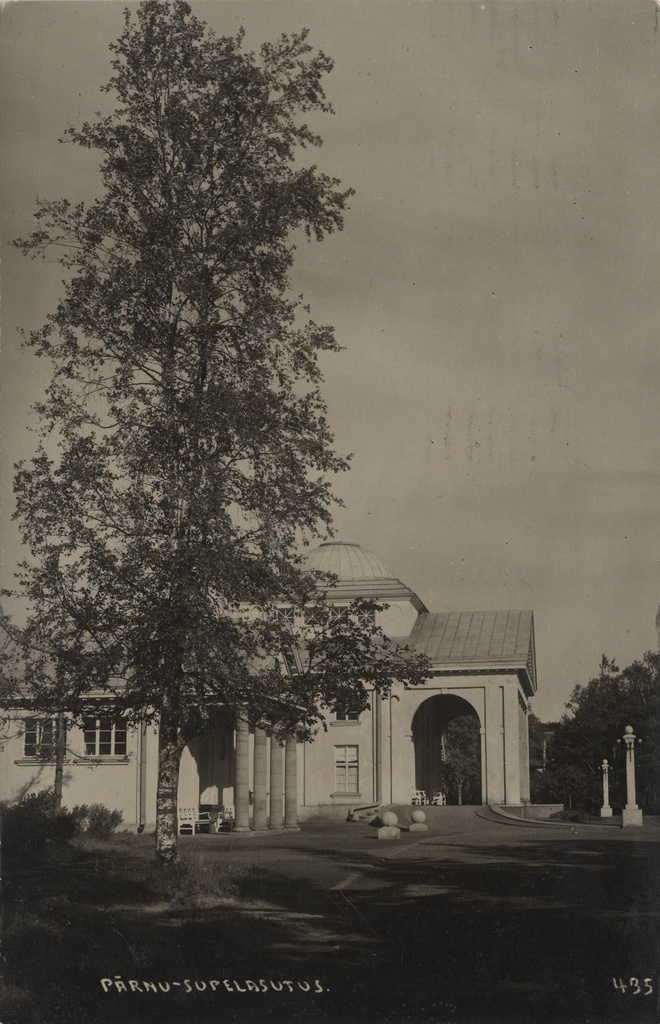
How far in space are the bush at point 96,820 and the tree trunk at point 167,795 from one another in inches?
325

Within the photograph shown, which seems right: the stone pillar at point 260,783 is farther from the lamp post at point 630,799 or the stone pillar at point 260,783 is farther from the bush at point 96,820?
the lamp post at point 630,799

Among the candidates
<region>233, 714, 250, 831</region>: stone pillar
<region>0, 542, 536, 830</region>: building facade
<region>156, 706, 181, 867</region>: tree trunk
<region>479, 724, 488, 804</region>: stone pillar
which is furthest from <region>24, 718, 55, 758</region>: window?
<region>479, 724, 488, 804</region>: stone pillar

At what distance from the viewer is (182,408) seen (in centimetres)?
1581

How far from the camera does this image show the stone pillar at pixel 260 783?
2877 cm

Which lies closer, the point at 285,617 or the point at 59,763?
the point at 285,617

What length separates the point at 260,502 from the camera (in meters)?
16.0

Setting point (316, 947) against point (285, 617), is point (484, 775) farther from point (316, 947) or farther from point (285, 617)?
point (316, 947)

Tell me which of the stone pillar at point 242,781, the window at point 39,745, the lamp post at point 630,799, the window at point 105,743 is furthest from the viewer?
the lamp post at point 630,799

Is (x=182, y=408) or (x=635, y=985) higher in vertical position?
(x=182, y=408)

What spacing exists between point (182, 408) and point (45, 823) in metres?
11.0

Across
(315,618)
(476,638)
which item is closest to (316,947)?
(315,618)

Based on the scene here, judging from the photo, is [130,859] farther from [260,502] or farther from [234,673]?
[260,502]

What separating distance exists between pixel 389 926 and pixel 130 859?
6.01 metres

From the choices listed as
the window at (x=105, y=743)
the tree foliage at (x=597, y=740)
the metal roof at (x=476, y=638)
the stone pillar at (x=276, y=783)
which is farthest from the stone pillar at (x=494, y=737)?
the window at (x=105, y=743)
